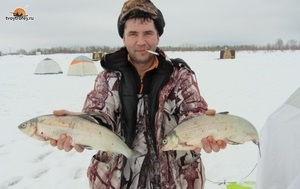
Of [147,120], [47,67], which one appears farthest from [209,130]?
[47,67]

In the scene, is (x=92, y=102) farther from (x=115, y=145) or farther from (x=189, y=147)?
(x=189, y=147)

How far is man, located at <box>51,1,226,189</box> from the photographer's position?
2287mm

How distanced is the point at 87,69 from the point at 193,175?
653 inches

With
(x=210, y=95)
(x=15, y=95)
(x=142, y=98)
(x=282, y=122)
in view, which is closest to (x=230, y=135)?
(x=142, y=98)

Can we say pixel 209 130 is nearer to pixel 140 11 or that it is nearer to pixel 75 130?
pixel 75 130

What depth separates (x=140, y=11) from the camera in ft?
7.63

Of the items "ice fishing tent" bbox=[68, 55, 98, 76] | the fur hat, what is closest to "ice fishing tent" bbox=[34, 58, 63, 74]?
"ice fishing tent" bbox=[68, 55, 98, 76]

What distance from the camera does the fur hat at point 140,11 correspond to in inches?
91.5

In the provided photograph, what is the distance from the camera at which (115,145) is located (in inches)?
80.5

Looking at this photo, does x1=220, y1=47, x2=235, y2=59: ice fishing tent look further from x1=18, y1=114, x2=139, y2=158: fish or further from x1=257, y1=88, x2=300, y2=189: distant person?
x1=18, y1=114, x2=139, y2=158: fish

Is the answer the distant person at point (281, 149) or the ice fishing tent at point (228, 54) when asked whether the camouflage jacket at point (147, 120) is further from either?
Answer: the ice fishing tent at point (228, 54)

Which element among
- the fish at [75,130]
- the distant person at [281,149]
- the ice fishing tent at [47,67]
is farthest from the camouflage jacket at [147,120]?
the ice fishing tent at [47,67]

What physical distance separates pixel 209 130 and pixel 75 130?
94 centimetres

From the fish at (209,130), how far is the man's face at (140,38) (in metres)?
0.71
